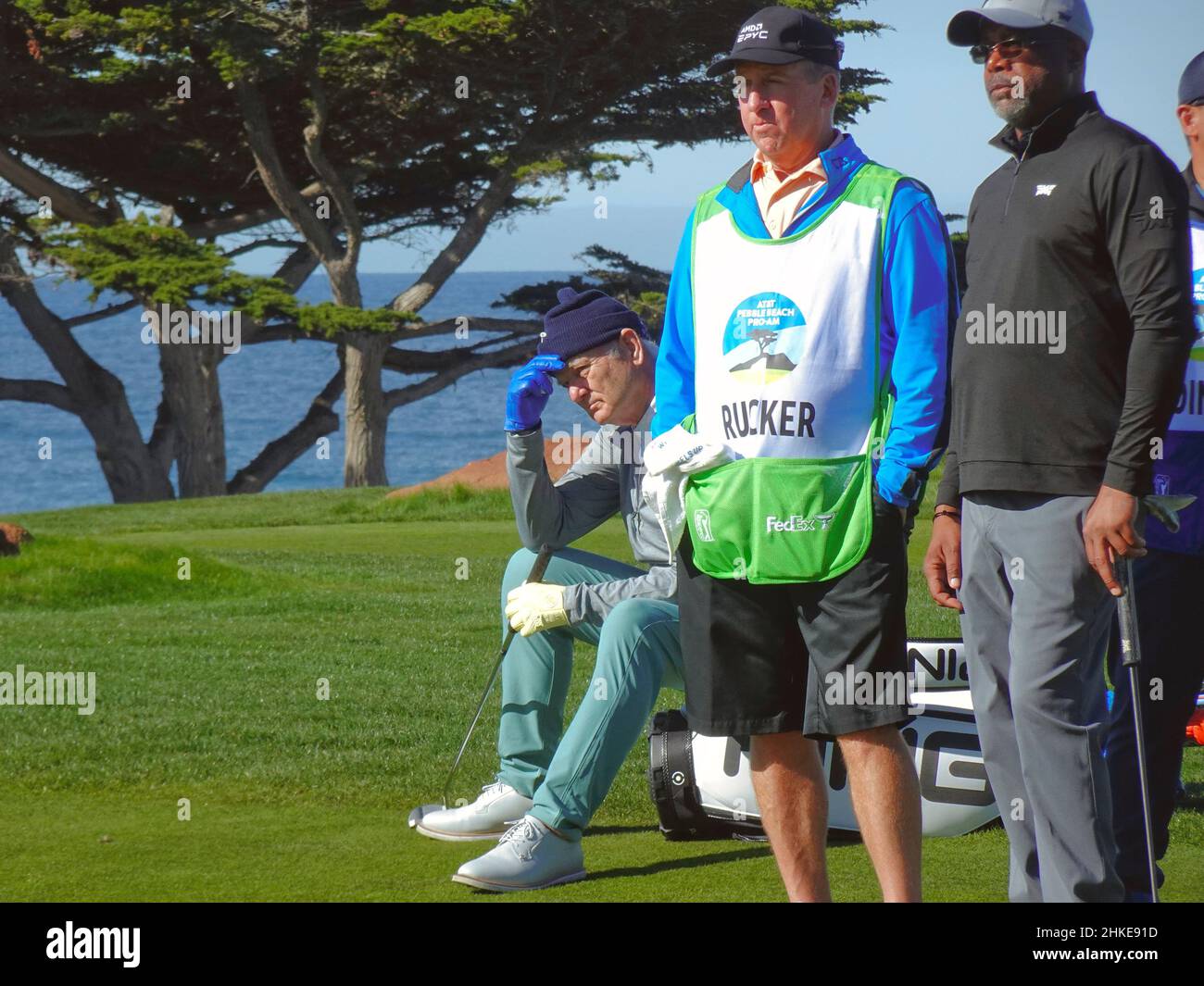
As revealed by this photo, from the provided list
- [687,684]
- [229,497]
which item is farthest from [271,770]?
[229,497]

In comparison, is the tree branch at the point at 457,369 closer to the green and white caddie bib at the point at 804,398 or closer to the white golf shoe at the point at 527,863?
the white golf shoe at the point at 527,863

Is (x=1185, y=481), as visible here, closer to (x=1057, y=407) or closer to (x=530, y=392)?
(x=1057, y=407)

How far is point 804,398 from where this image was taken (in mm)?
2861

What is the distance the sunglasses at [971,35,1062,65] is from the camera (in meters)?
2.92

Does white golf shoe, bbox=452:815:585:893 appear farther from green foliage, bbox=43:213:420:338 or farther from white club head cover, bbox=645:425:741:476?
green foliage, bbox=43:213:420:338

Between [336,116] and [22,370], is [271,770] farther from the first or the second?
[22,370]

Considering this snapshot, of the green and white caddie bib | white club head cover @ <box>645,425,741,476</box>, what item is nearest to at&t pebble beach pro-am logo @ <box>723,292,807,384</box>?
the green and white caddie bib

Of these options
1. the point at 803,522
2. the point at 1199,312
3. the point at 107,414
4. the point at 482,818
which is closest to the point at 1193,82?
the point at 1199,312

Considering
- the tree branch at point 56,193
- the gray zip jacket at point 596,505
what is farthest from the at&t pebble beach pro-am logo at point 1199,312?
the tree branch at point 56,193

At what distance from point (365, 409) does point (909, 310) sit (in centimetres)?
2255

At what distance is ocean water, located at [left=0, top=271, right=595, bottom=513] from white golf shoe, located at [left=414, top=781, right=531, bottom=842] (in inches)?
934

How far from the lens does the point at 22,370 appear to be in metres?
90.0

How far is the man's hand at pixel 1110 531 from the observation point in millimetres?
2691

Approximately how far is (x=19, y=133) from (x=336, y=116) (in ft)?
13.4
